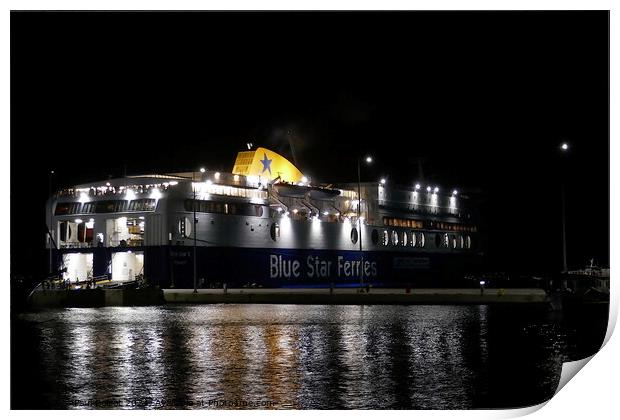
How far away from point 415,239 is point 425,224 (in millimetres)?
2551

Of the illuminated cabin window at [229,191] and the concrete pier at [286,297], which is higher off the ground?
the illuminated cabin window at [229,191]

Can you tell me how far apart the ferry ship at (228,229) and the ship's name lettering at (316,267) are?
0.07m

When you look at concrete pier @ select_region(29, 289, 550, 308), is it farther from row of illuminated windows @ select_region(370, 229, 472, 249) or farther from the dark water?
row of illuminated windows @ select_region(370, 229, 472, 249)

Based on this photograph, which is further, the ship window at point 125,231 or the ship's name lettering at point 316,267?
the ship's name lettering at point 316,267

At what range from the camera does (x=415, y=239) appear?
81.8 m

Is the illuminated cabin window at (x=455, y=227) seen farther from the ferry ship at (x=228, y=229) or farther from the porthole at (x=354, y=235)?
the porthole at (x=354, y=235)

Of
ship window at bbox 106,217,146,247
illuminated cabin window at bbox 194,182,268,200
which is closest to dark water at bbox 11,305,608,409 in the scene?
ship window at bbox 106,217,146,247

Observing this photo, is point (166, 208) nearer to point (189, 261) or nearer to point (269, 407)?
point (189, 261)

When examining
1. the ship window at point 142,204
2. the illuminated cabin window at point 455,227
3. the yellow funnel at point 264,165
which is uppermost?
the yellow funnel at point 264,165

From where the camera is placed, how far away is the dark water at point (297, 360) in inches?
559

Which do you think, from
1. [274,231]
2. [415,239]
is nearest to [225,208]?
[274,231]

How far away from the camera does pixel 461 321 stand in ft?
93.9

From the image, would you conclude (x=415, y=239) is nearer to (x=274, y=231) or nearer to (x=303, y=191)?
(x=303, y=191)

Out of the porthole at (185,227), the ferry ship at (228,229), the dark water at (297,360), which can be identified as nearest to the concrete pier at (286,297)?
the ferry ship at (228,229)
